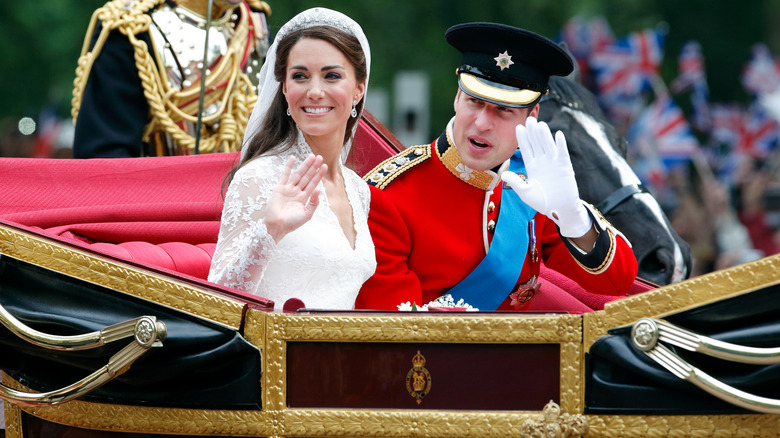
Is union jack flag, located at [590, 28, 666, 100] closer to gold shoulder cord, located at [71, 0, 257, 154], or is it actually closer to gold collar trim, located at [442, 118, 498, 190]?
gold shoulder cord, located at [71, 0, 257, 154]

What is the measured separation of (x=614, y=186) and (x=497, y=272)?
1189 millimetres

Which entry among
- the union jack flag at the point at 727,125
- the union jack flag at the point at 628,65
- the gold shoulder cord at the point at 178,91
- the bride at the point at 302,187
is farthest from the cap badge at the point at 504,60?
the union jack flag at the point at 727,125

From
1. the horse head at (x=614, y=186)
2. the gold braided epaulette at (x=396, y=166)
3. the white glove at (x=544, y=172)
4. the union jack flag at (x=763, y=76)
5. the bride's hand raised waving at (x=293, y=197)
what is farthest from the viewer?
the union jack flag at (x=763, y=76)

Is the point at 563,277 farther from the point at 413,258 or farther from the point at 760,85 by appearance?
the point at 760,85

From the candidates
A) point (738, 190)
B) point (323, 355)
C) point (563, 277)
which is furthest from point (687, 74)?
point (323, 355)

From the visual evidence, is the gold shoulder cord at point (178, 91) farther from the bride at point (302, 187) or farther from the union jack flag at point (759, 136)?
the union jack flag at point (759, 136)

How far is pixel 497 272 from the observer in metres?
3.06

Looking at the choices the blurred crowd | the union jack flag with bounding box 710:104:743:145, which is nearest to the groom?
the blurred crowd

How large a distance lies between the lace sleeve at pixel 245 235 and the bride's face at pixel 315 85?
0.58 ft

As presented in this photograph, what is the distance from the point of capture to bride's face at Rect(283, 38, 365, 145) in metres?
2.76

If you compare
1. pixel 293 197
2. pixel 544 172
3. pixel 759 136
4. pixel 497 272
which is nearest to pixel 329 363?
pixel 293 197

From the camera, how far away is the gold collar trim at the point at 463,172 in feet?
10.2

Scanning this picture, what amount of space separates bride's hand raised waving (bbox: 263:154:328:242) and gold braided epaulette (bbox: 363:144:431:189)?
0.67 metres

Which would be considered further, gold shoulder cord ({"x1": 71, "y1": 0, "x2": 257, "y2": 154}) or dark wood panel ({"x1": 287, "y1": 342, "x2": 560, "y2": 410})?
gold shoulder cord ({"x1": 71, "y1": 0, "x2": 257, "y2": 154})
